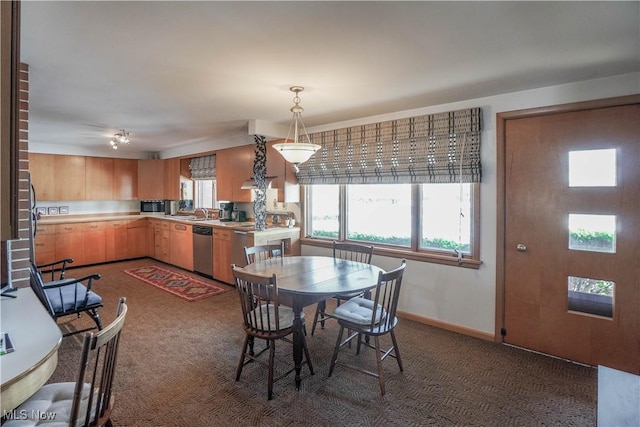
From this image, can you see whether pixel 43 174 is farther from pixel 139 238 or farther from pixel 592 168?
pixel 592 168

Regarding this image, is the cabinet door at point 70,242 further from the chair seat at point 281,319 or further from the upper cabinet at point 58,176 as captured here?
the chair seat at point 281,319

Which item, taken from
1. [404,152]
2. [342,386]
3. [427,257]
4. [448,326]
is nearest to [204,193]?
[404,152]

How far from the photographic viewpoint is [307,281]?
8.99 ft

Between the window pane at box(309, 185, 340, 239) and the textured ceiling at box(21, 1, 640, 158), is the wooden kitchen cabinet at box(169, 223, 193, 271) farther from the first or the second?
the textured ceiling at box(21, 1, 640, 158)

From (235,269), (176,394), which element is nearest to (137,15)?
(235,269)

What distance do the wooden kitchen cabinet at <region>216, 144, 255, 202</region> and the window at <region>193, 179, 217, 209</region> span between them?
40.4 inches

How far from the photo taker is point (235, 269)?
8.24ft

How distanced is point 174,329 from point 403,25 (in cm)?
347

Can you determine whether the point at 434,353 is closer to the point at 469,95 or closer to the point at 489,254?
the point at 489,254

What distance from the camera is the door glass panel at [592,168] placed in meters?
2.75

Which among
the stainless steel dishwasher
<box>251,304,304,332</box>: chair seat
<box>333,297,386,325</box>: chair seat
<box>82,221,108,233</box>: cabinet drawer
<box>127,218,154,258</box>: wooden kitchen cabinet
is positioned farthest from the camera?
<box>127,218,154,258</box>: wooden kitchen cabinet

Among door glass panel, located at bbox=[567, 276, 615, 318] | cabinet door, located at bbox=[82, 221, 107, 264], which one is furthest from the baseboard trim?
cabinet door, located at bbox=[82, 221, 107, 264]

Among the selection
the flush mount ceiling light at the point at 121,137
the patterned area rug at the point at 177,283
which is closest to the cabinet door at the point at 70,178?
the flush mount ceiling light at the point at 121,137

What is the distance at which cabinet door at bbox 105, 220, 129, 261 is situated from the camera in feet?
22.3
